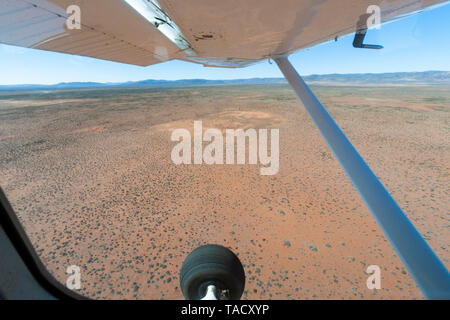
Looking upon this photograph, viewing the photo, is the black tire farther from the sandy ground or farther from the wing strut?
A: the sandy ground

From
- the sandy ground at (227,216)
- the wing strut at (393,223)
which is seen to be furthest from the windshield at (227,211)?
the wing strut at (393,223)

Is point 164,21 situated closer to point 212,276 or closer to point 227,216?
point 212,276

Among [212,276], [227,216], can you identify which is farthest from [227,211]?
[212,276]

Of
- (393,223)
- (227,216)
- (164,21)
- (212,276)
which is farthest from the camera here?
(227,216)

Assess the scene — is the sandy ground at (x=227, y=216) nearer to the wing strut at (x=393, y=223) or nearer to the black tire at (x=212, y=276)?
the black tire at (x=212, y=276)

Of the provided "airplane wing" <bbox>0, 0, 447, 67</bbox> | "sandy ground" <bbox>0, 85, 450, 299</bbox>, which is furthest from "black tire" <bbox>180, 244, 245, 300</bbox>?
"airplane wing" <bbox>0, 0, 447, 67</bbox>

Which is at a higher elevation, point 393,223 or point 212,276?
point 393,223
